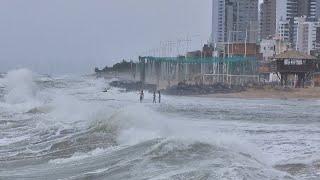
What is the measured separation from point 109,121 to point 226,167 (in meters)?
10.4

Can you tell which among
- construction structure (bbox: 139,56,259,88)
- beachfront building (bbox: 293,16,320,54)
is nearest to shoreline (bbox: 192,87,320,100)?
construction structure (bbox: 139,56,259,88)

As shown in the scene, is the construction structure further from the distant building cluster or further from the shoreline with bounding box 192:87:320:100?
the distant building cluster

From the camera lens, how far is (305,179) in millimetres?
12734

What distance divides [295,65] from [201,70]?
133 feet

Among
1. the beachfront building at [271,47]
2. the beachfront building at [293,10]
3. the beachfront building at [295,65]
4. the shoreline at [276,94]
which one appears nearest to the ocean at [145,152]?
the shoreline at [276,94]

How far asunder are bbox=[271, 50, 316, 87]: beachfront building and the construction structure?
33.5ft

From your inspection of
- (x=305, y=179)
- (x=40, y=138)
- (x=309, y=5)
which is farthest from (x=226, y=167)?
(x=309, y=5)

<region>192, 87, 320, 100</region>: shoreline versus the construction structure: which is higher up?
the construction structure

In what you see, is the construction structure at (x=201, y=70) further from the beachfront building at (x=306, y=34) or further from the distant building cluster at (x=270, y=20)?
the beachfront building at (x=306, y=34)

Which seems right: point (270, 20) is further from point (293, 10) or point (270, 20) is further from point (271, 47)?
point (271, 47)

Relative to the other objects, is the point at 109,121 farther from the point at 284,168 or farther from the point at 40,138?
the point at 284,168

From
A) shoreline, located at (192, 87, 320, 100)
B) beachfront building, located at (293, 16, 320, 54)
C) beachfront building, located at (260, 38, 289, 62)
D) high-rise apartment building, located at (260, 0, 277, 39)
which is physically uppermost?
high-rise apartment building, located at (260, 0, 277, 39)

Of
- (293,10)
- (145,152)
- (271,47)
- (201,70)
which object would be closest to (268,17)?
(293,10)

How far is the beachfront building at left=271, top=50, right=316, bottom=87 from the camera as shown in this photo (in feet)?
286
